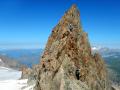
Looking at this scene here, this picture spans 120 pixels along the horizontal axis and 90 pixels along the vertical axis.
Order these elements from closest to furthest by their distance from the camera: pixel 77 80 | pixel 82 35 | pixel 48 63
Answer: pixel 77 80, pixel 48 63, pixel 82 35

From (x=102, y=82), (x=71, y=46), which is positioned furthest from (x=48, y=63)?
(x=102, y=82)

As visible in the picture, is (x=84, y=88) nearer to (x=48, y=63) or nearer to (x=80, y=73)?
(x=80, y=73)

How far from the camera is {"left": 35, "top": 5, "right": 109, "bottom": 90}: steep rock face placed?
30688 mm

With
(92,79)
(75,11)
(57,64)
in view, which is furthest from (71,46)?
(75,11)

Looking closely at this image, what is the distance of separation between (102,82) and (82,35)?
669 cm

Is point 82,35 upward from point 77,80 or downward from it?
upward

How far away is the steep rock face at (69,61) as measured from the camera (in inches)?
1208

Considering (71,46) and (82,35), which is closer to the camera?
(71,46)

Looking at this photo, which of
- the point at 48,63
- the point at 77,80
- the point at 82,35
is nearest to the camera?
the point at 77,80

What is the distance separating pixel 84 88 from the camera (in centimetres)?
3122

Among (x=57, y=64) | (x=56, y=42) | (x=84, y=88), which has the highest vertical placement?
(x=56, y=42)

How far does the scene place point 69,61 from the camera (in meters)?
30.8

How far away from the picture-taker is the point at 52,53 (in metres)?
33.9

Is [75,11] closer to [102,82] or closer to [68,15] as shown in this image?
[68,15]
